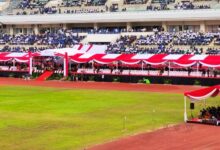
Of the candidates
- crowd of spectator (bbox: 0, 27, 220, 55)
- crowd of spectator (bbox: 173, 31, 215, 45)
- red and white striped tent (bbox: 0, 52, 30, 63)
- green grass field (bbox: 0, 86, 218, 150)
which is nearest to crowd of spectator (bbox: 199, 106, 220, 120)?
green grass field (bbox: 0, 86, 218, 150)

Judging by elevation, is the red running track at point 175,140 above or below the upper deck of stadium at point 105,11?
below

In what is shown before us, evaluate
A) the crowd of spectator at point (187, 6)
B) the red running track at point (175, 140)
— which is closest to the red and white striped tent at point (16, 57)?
the crowd of spectator at point (187, 6)

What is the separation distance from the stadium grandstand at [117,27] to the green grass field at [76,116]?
57.0ft

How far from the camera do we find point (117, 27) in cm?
9194

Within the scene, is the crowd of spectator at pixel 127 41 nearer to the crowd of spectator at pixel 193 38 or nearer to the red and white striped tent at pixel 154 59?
the crowd of spectator at pixel 193 38

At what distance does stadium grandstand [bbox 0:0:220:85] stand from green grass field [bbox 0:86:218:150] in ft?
57.0

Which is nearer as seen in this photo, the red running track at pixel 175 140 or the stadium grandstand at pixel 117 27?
the red running track at pixel 175 140

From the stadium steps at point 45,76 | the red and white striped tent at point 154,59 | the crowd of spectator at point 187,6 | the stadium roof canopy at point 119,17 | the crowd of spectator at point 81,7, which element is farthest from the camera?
the crowd of spectator at point 81,7

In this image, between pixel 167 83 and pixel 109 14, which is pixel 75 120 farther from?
pixel 109 14

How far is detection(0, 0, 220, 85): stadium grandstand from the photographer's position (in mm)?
75562

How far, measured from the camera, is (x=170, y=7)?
285 ft

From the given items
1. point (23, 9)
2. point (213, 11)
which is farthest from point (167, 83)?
point (23, 9)

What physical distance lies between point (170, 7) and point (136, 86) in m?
30.2

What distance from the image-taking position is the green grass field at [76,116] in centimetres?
2823
